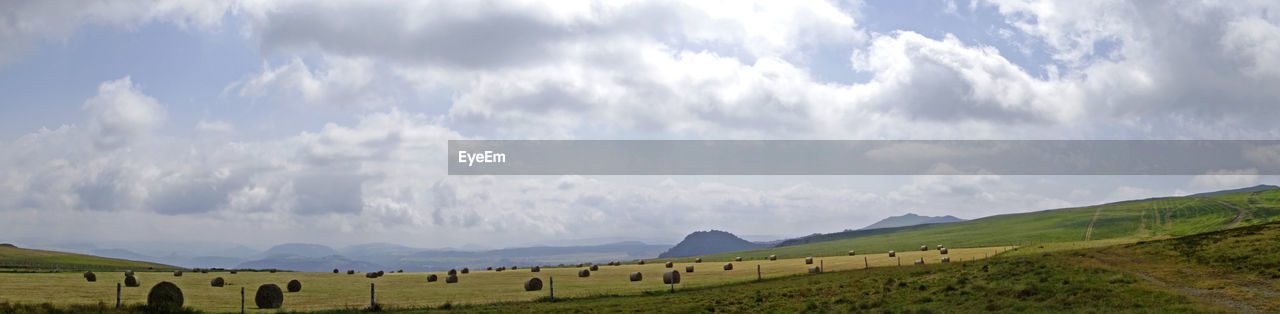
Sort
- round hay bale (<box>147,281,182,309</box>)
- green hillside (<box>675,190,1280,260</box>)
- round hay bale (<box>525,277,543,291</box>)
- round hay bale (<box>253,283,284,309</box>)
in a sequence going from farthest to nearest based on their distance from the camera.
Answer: green hillside (<box>675,190,1280,260</box>), round hay bale (<box>525,277,543,291</box>), round hay bale (<box>253,283,284,309</box>), round hay bale (<box>147,281,182,309</box>)

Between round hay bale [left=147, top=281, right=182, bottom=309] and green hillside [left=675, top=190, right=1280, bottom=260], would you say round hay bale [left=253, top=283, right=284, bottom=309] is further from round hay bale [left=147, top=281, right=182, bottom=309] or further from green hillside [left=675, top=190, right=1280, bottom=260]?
green hillside [left=675, top=190, right=1280, bottom=260]

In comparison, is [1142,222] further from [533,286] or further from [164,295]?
[164,295]

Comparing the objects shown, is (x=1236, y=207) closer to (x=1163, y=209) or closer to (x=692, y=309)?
(x=1163, y=209)


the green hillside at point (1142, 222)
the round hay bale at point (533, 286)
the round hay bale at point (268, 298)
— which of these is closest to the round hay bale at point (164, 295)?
the round hay bale at point (268, 298)

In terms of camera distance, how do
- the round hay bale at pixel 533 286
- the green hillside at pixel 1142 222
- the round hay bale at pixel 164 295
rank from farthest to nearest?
the green hillside at pixel 1142 222 < the round hay bale at pixel 533 286 < the round hay bale at pixel 164 295

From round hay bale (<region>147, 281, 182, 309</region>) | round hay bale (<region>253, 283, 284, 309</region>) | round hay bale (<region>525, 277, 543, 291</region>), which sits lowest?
round hay bale (<region>525, 277, 543, 291</region>)

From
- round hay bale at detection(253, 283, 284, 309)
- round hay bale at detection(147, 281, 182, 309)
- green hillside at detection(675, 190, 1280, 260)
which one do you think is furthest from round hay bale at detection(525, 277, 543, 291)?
green hillside at detection(675, 190, 1280, 260)

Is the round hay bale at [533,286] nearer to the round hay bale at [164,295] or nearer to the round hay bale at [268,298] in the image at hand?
the round hay bale at [268,298]

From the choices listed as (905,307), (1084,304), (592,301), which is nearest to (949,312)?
(905,307)

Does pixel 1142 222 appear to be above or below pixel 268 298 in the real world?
above

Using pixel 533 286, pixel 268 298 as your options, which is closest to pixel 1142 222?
pixel 533 286

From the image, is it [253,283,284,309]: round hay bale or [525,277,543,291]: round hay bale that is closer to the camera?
[253,283,284,309]: round hay bale

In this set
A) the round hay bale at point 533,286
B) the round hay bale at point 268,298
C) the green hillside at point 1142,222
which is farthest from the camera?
the green hillside at point 1142,222

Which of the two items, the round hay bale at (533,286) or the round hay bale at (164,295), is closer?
the round hay bale at (164,295)
